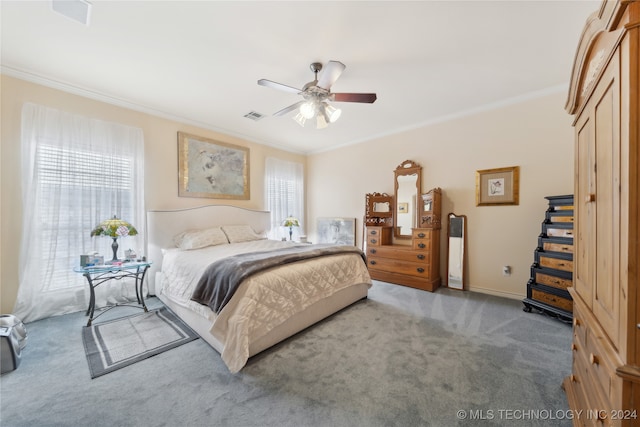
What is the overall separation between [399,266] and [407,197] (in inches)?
48.4

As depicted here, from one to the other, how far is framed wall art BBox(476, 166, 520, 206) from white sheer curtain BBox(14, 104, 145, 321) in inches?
197

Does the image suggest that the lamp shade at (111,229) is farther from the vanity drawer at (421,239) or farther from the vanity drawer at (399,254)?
the vanity drawer at (421,239)

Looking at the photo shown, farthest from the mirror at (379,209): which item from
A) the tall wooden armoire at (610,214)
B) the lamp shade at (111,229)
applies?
the lamp shade at (111,229)

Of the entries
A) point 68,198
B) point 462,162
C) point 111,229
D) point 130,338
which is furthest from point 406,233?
point 68,198

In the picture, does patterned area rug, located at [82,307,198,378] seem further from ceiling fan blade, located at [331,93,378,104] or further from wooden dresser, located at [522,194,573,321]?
wooden dresser, located at [522,194,573,321]

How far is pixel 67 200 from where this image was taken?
280 centimetres

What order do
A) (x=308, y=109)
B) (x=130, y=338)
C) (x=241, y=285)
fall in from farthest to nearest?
(x=308, y=109) < (x=130, y=338) < (x=241, y=285)

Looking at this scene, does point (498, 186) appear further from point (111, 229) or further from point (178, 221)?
point (111, 229)

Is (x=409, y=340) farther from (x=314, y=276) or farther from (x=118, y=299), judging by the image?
(x=118, y=299)

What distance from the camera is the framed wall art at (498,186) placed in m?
3.21

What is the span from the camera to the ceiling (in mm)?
1814

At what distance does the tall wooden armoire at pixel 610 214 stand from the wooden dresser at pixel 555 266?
1.68 metres

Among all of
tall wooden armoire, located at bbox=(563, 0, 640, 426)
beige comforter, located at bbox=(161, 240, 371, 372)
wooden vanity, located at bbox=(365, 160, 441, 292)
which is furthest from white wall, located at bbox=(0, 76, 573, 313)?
tall wooden armoire, located at bbox=(563, 0, 640, 426)

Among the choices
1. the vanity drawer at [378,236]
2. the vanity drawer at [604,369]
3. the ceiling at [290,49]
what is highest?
the ceiling at [290,49]
